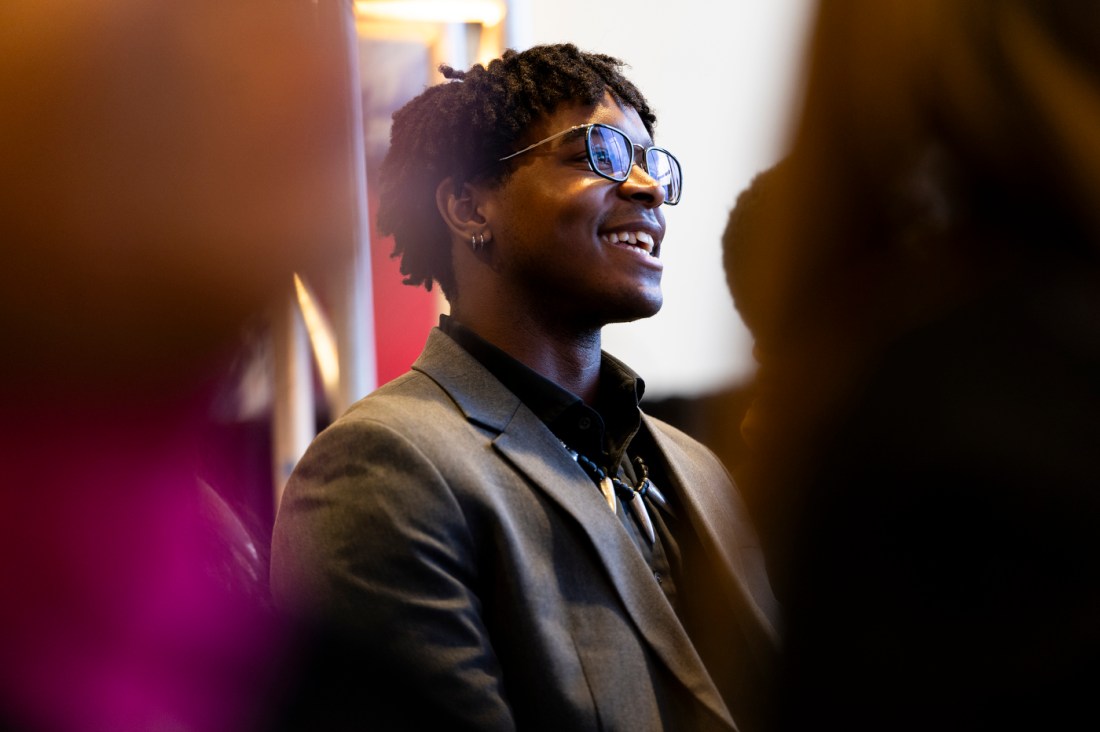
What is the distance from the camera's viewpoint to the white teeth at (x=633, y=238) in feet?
5.70

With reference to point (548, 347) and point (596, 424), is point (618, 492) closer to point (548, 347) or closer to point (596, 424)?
point (596, 424)

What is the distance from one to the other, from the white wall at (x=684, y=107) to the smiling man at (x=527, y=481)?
17 cm

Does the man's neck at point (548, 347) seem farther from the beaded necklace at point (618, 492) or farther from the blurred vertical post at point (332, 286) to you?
the blurred vertical post at point (332, 286)

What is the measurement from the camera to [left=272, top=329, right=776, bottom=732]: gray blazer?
4.40ft

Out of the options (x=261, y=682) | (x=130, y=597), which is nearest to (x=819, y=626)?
(x=130, y=597)

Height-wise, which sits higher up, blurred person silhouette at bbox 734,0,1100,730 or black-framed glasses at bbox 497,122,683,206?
black-framed glasses at bbox 497,122,683,206

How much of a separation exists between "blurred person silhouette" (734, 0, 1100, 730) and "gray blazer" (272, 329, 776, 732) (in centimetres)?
73

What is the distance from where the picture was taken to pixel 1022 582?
630 mm

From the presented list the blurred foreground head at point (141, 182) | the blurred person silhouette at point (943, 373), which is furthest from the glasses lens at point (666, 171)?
the blurred foreground head at point (141, 182)

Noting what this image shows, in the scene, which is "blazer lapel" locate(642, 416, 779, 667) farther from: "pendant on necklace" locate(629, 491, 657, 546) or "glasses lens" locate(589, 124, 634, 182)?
"glasses lens" locate(589, 124, 634, 182)

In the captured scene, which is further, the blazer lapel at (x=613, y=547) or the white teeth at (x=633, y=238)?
the white teeth at (x=633, y=238)

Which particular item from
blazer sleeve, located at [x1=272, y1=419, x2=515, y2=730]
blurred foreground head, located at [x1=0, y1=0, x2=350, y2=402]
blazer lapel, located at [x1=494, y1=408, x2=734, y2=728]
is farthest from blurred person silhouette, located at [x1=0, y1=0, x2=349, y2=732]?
blazer lapel, located at [x1=494, y1=408, x2=734, y2=728]

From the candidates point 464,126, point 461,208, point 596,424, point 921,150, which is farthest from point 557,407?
point 921,150

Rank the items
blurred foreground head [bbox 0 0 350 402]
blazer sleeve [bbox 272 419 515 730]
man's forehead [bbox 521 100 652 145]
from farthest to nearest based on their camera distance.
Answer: man's forehead [bbox 521 100 652 145], blazer sleeve [bbox 272 419 515 730], blurred foreground head [bbox 0 0 350 402]
